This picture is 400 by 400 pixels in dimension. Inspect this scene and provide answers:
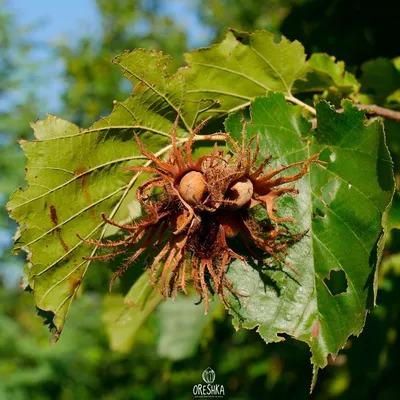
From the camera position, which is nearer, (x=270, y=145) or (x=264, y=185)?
(x=264, y=185)

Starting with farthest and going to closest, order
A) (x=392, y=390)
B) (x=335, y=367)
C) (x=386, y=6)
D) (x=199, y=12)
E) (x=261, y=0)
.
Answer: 1. (x=199, y=12)
2. (x=261, y=0)
3. (x=335, y=367)
4. (x=392, y=390)
5. (x=386, y=6)

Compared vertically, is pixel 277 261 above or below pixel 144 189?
below

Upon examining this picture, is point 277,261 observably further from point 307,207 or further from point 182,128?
point 182,128

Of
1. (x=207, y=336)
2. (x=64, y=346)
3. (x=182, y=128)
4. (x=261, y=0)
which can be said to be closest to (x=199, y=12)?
(x=261, y=0)

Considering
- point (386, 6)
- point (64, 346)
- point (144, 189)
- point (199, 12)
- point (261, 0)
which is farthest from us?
point (199, 12)

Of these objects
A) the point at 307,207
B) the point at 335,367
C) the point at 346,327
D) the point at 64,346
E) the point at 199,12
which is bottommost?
the point at 199,12

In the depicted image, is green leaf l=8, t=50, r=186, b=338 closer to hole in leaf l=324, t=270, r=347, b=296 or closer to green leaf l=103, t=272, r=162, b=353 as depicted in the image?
green leaf l=103, t=272, r=162, b=353

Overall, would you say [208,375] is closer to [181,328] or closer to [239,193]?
[181,328]

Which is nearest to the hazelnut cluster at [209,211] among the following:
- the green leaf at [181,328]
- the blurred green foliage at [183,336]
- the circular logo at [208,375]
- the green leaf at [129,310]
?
the green leaf at [129,310]
